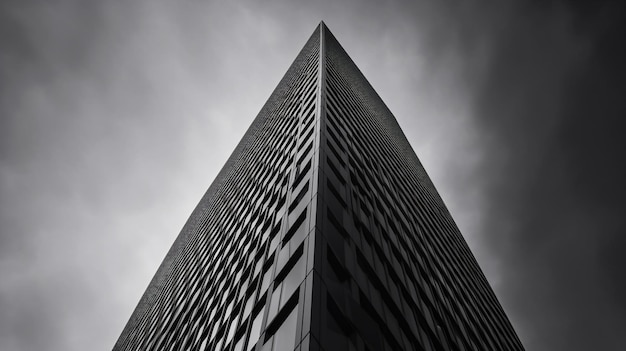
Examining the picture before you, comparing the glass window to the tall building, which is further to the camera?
the tall building

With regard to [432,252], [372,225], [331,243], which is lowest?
[331,243]

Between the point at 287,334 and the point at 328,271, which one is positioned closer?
the point at 287,334

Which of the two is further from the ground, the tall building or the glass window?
the tall building

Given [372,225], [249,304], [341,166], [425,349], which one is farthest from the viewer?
[341,166]

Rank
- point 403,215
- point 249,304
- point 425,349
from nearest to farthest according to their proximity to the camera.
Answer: point 425,349
point 249,304
point 403,215

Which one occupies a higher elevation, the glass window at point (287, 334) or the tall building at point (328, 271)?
the tall building at point (328, 271)

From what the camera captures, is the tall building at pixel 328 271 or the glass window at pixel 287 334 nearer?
the glass window at pixel 287 334

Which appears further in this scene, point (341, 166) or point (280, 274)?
point (341, 166)

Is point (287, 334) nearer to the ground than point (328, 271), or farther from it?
nearer to the ground

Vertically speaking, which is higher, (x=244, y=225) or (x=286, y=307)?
(x=244, y=225)

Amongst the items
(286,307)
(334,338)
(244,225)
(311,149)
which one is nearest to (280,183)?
(311,149)

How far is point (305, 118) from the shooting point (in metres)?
32.5

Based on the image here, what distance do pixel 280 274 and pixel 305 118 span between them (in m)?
19.0

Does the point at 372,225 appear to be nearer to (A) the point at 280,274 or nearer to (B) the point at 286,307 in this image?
(A) the point at 280,274
